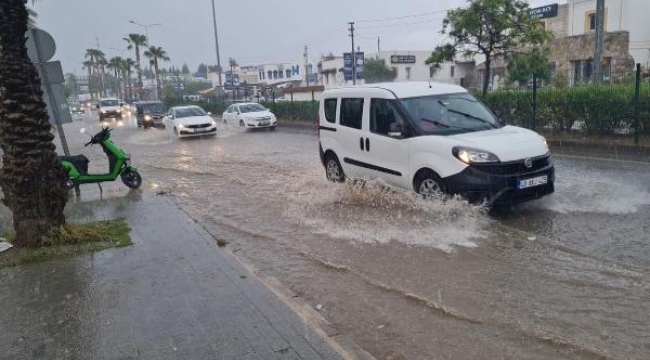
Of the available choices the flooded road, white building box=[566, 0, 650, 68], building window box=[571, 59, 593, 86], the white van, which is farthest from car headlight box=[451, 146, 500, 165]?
white building box=[566, 0, 650, 68]

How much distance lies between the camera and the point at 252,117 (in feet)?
84.7

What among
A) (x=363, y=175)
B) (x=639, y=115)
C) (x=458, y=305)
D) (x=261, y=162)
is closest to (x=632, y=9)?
(x=639, y=115)

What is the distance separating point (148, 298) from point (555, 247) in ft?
14.6

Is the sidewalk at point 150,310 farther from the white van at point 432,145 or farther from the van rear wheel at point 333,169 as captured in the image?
the van rear wheel at point 333,169

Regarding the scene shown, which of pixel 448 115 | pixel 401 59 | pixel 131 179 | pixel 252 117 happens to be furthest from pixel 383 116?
pixel 401 59

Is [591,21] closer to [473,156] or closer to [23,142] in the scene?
[473,156]

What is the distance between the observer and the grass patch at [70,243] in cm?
621

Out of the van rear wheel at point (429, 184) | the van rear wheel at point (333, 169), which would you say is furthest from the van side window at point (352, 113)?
the van rear wheel at point (429, 184)

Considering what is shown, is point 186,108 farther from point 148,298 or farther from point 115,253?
point 148,298

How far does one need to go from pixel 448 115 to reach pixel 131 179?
6756 millimetres

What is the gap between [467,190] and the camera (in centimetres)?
714

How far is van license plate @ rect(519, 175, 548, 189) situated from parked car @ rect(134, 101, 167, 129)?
90.8 feet

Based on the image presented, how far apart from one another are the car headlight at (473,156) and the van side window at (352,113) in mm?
2317

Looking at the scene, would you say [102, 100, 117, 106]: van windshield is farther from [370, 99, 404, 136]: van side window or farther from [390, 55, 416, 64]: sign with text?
[370, 99, 404, 136]: van side window
